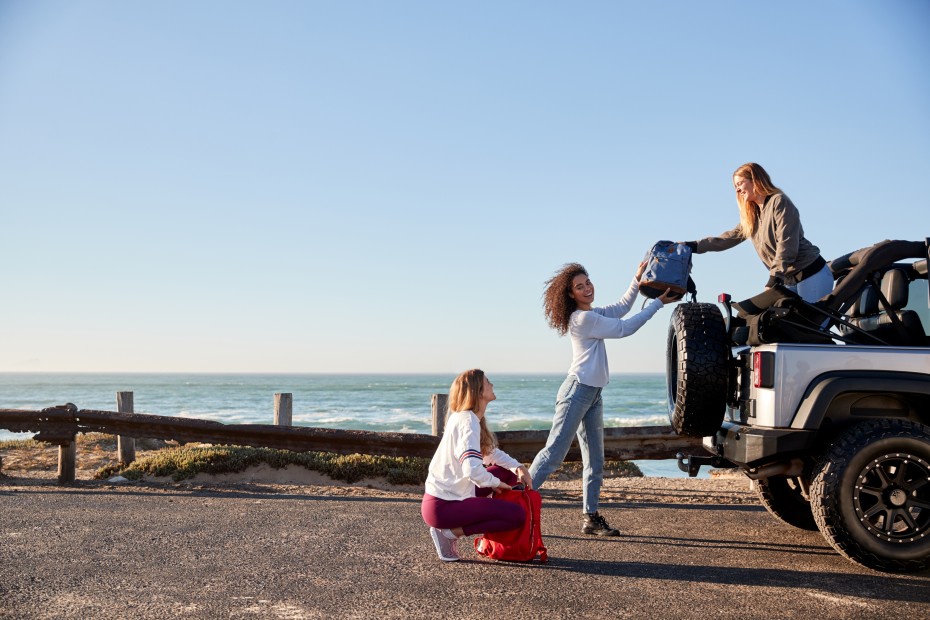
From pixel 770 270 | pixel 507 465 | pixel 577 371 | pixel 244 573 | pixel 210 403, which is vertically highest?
pixel 770 270

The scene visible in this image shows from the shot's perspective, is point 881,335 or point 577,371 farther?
point 577,371

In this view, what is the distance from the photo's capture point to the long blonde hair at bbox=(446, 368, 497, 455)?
204 inches

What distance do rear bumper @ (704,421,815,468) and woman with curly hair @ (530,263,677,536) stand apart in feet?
3.87

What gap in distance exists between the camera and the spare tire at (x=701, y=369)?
5.58 m

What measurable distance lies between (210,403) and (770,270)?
5528 cm

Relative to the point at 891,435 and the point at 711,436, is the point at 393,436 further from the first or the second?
the point at 891,435

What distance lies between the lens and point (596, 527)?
6305 mm

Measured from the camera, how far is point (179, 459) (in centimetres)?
1035

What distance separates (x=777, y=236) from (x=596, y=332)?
5.00 ft

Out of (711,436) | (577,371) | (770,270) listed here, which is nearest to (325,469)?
(577,371)

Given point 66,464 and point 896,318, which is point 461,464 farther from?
point 66,464

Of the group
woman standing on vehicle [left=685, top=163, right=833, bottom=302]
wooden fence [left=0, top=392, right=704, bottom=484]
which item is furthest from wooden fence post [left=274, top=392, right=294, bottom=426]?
woman standing on vehicle [left=685, top=163, right=833, bottom=302]

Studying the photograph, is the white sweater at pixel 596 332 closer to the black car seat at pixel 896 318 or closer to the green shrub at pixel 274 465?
the black car seat at pixel 896 318

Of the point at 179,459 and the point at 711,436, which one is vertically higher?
the point at 711,436
